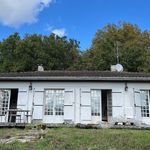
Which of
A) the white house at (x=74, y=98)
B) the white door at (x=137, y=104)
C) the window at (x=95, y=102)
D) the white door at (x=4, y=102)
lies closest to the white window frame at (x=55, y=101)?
the white house at (x=74, y=98)

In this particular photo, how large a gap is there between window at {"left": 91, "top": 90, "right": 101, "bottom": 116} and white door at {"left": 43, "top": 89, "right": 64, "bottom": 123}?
68.6 inches

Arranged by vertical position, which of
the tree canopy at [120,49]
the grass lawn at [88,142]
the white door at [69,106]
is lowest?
the grass lawn at [88,142]

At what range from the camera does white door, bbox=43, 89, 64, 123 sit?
1468 cm

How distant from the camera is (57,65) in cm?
3086

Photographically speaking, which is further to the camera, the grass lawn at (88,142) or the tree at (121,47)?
the tree at (121,47)

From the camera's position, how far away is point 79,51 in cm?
3378

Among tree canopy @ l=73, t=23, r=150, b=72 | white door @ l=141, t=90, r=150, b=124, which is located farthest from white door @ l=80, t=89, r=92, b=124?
tree canopy @ l=73, t=23, r=150, b=72

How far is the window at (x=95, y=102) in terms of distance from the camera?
14.8 meters

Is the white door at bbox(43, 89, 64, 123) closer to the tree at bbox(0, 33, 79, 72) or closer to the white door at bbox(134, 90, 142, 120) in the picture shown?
the white door at bbox(134, 90, 142, 120)

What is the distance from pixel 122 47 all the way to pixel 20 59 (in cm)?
1175

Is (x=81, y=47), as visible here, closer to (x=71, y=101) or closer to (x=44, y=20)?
(x=44, y=20)

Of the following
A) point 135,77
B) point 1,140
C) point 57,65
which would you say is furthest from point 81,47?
point 1,140

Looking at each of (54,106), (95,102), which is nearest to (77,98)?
(95,102)

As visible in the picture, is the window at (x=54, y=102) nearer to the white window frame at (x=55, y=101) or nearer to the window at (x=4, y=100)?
the white window frame at (x=55, y=101)
